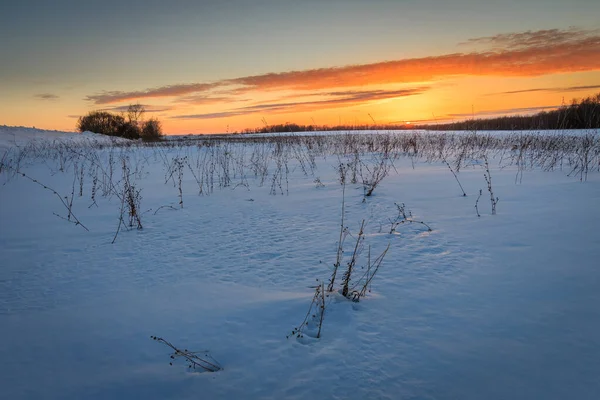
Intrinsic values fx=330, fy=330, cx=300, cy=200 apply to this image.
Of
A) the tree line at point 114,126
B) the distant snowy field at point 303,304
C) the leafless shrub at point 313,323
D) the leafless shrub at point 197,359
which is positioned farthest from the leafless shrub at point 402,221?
the tree line at point 114,126

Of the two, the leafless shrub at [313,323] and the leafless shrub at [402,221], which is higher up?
the leafless shrub at [402,221]

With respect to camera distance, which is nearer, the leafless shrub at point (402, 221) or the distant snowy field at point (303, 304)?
the distant snowy field at point (303, 304)

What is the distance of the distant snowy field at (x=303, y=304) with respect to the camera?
1547 mm

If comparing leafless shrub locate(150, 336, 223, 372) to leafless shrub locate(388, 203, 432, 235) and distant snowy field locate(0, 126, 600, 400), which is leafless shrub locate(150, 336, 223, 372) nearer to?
distant snowy field locate(0, 126, 600, 400)

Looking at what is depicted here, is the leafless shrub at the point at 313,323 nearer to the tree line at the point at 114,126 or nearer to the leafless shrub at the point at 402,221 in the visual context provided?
the leafless shrub at the point at 402,221

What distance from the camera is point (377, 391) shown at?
4.81 ft

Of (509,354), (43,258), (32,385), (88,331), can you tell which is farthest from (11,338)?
(509,354)

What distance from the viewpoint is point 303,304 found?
7.18 feet

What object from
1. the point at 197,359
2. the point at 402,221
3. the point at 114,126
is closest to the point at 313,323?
the point at 197,359

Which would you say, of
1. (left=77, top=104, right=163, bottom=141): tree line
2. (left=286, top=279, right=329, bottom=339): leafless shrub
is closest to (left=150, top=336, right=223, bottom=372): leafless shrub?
(left=286, top=279, right=329, bottom=339): leafless shrub

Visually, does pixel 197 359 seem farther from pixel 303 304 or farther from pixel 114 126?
pixel 114 126

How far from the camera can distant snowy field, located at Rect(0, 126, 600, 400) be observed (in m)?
1.55

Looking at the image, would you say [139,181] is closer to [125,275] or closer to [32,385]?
[125,275]

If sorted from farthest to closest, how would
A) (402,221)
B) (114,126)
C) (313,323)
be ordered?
(114,126)
(402,221)
(313,323)
